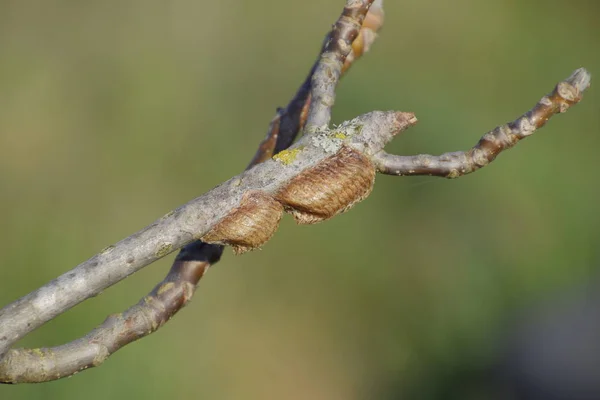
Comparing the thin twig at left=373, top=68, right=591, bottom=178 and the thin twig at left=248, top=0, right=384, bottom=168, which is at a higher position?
the thin twig at left=248, top=0, right=384, bottom=168

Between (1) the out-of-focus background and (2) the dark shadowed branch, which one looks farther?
(1) the out-of-focus background

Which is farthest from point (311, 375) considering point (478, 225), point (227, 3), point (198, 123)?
point (227, 3)

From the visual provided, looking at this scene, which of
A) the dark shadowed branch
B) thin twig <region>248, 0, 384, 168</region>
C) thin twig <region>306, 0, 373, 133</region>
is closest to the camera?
the dark shadowed branch

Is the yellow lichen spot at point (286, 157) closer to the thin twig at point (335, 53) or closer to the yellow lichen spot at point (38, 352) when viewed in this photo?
the thin twig at point (335, 53)

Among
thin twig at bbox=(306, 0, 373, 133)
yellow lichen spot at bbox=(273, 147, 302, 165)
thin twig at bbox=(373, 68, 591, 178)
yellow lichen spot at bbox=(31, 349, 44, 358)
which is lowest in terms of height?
yellow lichen spot at bbox=(31, 349, 44, 358)

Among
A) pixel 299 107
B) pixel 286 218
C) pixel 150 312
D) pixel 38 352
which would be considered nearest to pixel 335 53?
pixel 299 107

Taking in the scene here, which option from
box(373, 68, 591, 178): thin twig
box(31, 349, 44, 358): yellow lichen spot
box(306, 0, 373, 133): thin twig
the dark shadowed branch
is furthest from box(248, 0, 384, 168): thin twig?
box(31, 349, 44, 358): yellow lichen spot

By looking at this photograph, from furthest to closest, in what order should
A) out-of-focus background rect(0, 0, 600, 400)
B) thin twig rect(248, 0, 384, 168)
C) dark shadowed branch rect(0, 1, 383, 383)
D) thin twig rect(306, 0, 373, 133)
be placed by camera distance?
out-of-focus background rect(0, 0, 600, 400) < thin twig rect(248, 0, 384, 168) < thin twig rect(306, 0, 373, 133) < dark shadowed branch rect(0, 1, 383, 383)

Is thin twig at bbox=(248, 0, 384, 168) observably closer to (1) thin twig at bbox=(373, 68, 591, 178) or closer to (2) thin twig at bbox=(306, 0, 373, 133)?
(2) thin twig at bbox=(306, 0, 373, 133)
